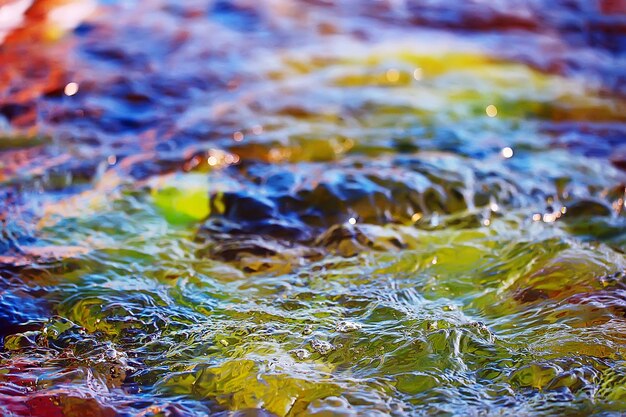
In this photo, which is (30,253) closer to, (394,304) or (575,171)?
(394,304)

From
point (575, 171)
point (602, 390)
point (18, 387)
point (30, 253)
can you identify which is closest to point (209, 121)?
point (30, 253)

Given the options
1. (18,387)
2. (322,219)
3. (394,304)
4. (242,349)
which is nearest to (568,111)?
(322,219)

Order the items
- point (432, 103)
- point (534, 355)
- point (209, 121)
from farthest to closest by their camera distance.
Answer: point (432, 103)
point (209, 121)
point (534, 355)

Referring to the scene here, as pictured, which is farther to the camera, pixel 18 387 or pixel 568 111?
pixel 568 111

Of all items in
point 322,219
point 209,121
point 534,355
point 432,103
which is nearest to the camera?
point 534,355

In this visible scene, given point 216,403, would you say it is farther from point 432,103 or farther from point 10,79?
point 10,79

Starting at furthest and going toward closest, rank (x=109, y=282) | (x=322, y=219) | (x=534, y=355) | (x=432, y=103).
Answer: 1. (x=432, y=103)
2. (x=322, y=219)
3. (x=109, y=282)
4. (x=534, y=355)
